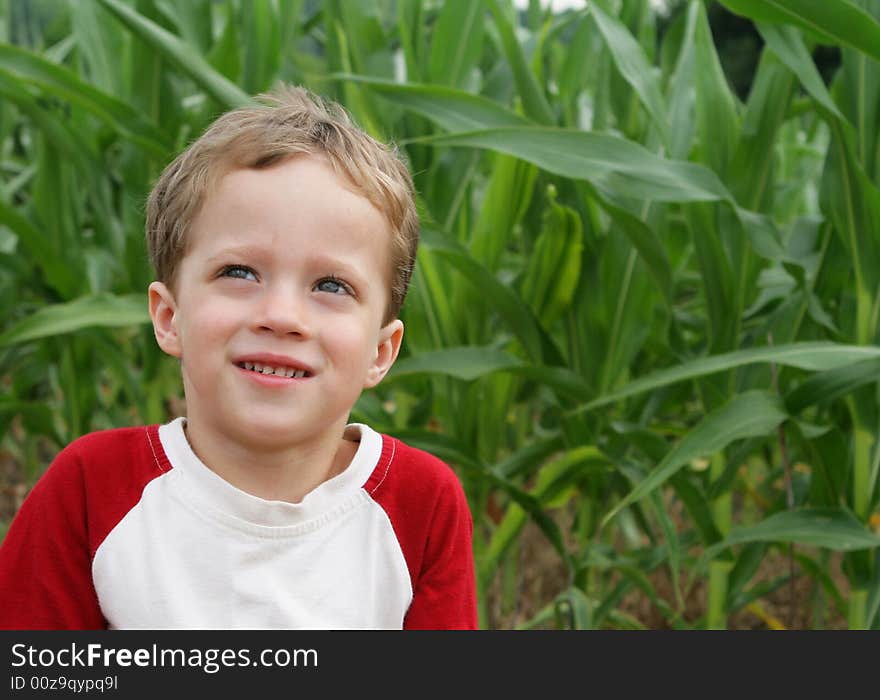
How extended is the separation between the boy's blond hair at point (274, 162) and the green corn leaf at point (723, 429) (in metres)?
0.40

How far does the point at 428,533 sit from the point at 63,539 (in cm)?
26

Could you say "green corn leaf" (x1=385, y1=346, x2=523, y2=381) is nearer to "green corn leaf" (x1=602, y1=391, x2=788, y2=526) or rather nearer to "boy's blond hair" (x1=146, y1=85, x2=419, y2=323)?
"green corn leaf" (x1=602, y1=391, x2=788, y2=526)

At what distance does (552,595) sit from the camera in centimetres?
196

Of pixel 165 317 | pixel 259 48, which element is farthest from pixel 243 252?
pixel 259 48

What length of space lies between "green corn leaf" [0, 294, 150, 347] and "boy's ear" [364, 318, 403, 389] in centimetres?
62

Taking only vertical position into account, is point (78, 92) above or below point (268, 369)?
above

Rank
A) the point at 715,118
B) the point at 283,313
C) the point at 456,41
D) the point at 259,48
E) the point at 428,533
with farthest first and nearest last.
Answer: the point at 259,48
the point at 456,41
the point at 715,118
the point at 428,533
the point at 283,313

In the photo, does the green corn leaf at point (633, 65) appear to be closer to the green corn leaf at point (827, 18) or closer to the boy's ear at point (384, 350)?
the green corn leaf at point (827, 18)

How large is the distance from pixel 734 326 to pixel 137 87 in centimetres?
94

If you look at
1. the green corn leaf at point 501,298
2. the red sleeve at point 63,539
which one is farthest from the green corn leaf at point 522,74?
the red sleeve at point 63,539

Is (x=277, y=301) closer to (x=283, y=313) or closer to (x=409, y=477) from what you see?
(x=283, y=313)

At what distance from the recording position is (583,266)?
145 centimetres

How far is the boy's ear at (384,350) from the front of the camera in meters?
0.87

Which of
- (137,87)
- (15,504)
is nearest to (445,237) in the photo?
(137,87)
